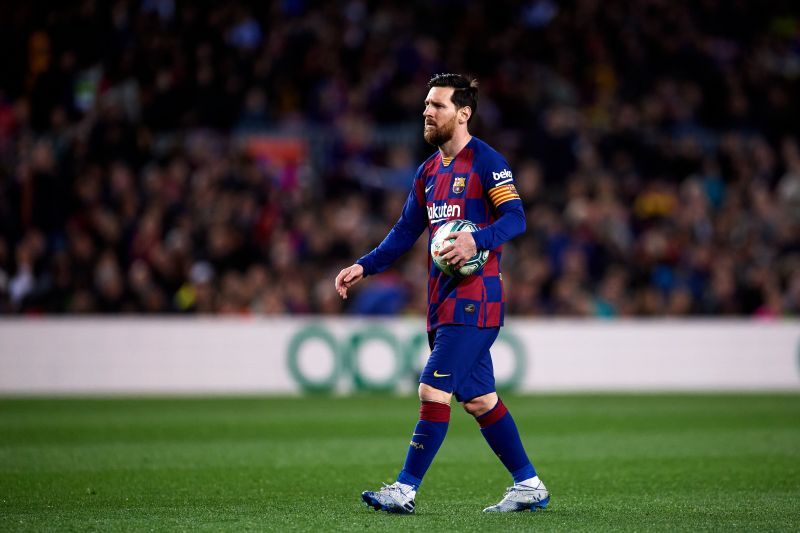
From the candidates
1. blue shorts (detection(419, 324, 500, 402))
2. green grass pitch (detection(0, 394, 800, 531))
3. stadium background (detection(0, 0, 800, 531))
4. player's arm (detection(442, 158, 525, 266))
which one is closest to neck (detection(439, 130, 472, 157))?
player's arm (detection(442, 158, 525, 266))

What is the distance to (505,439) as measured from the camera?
6559 millimetres

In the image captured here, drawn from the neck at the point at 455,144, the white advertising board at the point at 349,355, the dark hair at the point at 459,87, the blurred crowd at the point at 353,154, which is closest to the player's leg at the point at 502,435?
the neck at the point at 455,144

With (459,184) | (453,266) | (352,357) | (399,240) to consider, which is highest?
(459,184)

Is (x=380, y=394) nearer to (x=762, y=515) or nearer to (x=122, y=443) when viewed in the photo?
(x=122, y=443)

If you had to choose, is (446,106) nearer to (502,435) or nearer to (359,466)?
(502,435)

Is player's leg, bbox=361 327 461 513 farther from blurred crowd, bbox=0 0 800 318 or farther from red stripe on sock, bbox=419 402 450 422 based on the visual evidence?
blurred crowd, bbox=0 0 800 318

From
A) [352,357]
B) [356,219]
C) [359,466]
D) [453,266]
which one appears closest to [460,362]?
[453,266]

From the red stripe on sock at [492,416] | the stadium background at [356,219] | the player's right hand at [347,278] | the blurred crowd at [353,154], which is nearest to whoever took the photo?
the red stripe on sock at [492,416]

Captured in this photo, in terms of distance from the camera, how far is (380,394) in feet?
53.2

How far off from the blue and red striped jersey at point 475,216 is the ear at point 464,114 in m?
0.13

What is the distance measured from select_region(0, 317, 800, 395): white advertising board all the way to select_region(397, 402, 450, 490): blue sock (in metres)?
9.75

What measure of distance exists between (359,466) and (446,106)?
3.35m

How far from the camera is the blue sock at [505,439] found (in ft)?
21.5

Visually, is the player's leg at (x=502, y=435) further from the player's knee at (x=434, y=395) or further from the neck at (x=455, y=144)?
the neck at (x=455, y=144)
